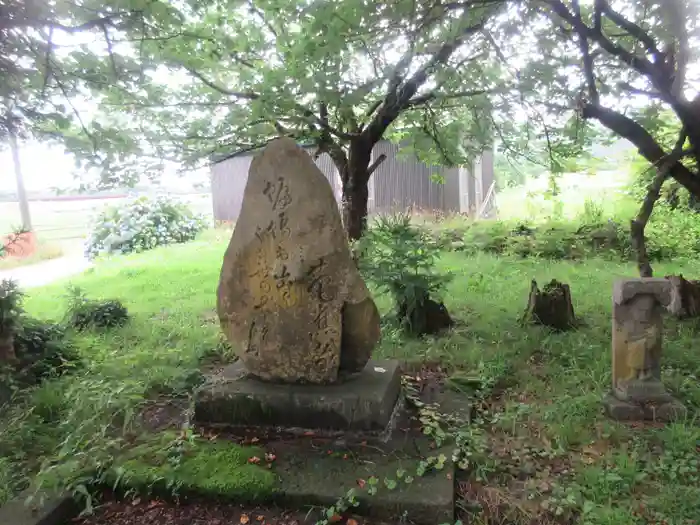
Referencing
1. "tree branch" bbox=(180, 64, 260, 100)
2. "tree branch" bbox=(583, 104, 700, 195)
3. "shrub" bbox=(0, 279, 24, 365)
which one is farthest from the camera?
"tree branch" bbox=(180, 64, 260, 100)

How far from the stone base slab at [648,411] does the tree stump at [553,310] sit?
5.95ft

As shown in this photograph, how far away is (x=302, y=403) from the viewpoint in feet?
11.0

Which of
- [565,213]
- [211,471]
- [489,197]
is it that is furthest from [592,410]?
[489,197]

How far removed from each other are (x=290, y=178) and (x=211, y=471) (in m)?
1.78

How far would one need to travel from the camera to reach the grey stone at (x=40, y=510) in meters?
2.65

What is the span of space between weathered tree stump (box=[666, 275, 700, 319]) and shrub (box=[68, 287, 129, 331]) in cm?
593

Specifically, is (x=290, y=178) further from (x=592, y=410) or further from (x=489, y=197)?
(x=489, y=197)

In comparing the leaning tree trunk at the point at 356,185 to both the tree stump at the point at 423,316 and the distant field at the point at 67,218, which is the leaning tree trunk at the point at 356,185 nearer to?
the tree stump at the point at 423,316

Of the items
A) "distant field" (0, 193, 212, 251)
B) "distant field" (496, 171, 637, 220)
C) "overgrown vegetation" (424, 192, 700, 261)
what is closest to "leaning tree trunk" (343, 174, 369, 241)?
"overgrown vegetation" (424, 192, 700, 261)

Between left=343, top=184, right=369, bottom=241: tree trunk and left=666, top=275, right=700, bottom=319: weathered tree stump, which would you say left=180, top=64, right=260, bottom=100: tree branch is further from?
left=666, top=275, right=700, bottom=319: weathered tree stump

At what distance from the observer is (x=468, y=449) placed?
3.18 metres

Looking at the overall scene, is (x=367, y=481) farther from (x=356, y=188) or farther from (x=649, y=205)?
(x=356, y=188)

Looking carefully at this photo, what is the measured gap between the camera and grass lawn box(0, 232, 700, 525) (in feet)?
9.00

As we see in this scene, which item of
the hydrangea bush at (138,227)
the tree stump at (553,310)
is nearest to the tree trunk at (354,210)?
the tree stump at (553,310)
